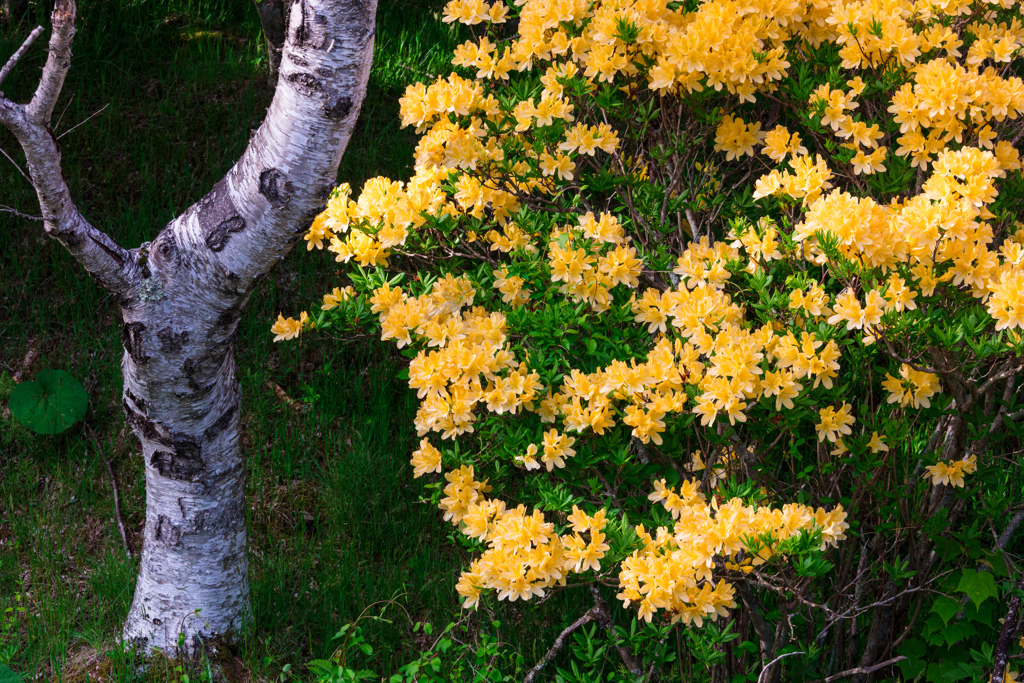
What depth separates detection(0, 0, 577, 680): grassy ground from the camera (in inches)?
120

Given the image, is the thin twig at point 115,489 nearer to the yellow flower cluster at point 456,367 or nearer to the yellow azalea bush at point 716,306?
the yellow azalea bush at point 716,306

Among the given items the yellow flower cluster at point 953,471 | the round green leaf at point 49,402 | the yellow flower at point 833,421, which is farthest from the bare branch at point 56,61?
the yellow flower cluster at point 953,471

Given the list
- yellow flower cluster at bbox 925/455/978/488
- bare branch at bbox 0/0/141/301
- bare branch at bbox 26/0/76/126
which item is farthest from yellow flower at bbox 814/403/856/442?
bare branch at bbox 26/0/76/126

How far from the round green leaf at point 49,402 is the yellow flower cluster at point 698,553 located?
2908 mm

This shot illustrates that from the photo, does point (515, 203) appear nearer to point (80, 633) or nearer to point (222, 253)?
point (222, 253)

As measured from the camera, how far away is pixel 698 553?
1.85m

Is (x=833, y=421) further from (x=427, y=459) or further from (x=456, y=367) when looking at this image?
(x=427, y=459)

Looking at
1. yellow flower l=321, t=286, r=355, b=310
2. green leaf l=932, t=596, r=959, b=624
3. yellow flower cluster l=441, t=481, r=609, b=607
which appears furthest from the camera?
yellow flower l=321, t=286, r=355, b=310

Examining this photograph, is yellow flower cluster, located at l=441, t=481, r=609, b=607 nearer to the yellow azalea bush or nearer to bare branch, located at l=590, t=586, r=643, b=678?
the yellow azalea bush

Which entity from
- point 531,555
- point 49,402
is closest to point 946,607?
point 531,555

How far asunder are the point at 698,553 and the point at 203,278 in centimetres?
164

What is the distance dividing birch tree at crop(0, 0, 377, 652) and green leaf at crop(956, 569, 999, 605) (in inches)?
87.2

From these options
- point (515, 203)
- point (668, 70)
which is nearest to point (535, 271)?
point (515, 203)

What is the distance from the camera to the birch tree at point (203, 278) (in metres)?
2.23
